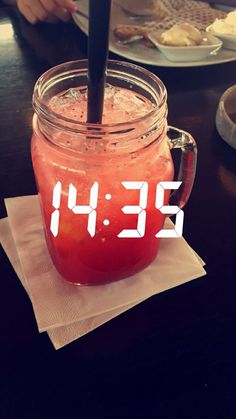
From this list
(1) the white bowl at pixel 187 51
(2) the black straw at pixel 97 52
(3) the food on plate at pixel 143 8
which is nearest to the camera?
A: (2) the black straw at pixel 97 52

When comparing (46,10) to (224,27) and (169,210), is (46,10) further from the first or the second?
(169,210)

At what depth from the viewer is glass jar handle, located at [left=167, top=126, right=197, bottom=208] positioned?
61 centimetres

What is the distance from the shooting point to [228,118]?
854 mm

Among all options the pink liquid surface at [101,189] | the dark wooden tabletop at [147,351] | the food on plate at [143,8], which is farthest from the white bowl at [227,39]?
the pink liquid surface at [101,189]

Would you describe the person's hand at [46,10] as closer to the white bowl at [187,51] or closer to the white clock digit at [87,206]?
the white bowl at [187,51]

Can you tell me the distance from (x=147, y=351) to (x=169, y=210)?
0.61 ft

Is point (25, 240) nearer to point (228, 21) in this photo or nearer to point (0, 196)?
point (0, 196)

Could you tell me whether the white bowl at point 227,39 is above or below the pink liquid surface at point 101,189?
below

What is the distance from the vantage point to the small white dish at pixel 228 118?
2.79 feet

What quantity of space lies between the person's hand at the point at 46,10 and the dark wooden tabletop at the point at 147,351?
655 mm

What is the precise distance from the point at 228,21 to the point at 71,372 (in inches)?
41.3

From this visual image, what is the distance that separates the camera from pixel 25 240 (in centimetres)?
64

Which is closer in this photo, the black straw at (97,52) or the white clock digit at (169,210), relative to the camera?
the black straw at (97,52)


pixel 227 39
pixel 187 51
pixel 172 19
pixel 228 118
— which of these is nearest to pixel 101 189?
pixel 228 118
